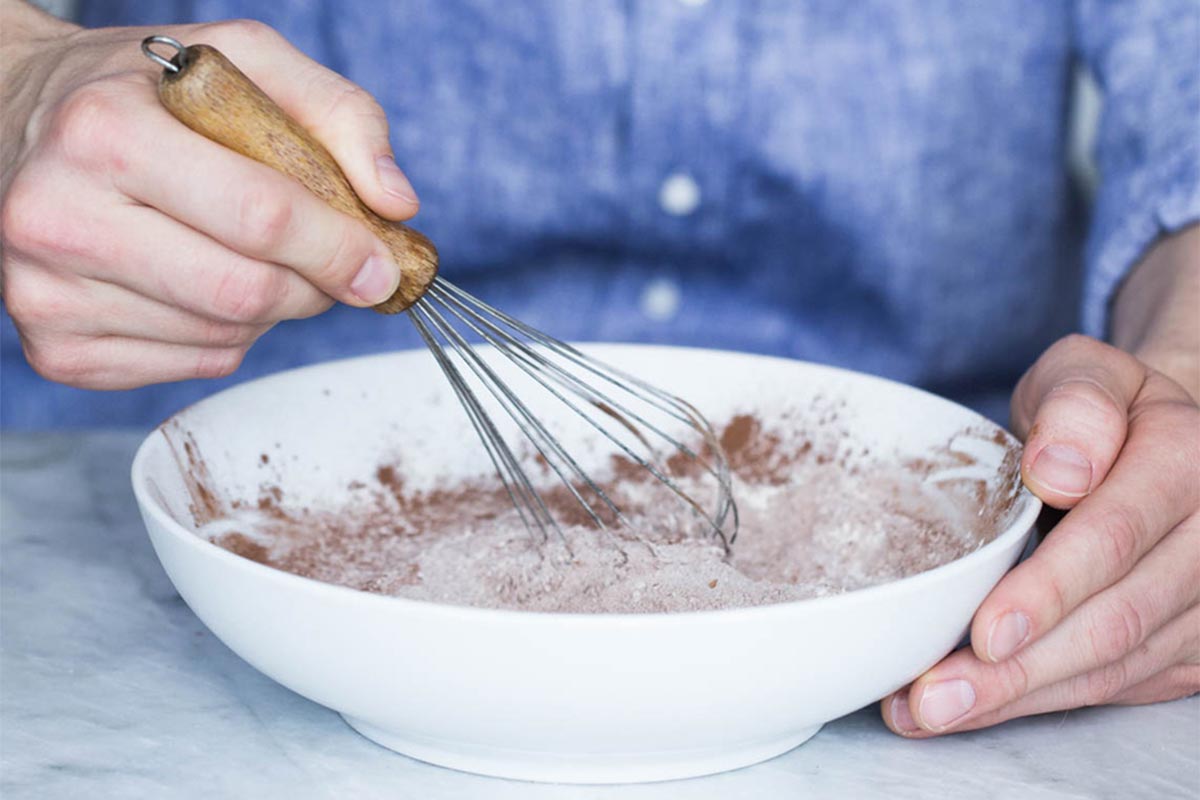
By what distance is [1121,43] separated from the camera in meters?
1.03

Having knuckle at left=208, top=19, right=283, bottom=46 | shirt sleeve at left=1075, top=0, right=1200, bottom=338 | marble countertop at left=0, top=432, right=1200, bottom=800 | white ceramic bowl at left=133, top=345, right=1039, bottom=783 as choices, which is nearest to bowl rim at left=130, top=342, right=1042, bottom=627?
white ceramic bowl at left=133, top=345, right=1039, bottom=783

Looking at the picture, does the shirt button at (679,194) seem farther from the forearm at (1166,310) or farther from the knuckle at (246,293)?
the knuckle at (246,293)

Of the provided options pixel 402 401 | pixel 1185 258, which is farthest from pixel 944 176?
pixel 402 401

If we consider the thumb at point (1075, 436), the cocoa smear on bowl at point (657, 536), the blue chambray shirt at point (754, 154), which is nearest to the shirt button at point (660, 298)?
the blue chambray shirt at point (754, 154)

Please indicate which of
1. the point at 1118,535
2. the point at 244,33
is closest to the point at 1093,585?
the point at 1118,535

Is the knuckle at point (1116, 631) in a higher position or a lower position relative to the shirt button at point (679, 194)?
lower

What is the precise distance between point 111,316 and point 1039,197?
0.84 m

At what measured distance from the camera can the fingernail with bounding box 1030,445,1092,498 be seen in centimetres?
64

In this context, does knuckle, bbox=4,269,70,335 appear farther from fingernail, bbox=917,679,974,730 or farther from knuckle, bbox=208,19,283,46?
fingernail, bbox=917,679,974,730

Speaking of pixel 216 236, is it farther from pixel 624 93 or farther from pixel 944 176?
pixel 944 176

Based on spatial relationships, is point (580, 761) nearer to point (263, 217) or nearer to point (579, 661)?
point (579, 661)

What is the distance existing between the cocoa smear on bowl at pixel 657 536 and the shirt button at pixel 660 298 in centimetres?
26

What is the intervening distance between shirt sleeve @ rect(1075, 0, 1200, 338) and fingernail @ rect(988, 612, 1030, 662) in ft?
1.56

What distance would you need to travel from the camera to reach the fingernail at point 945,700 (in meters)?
Result: 0.59
